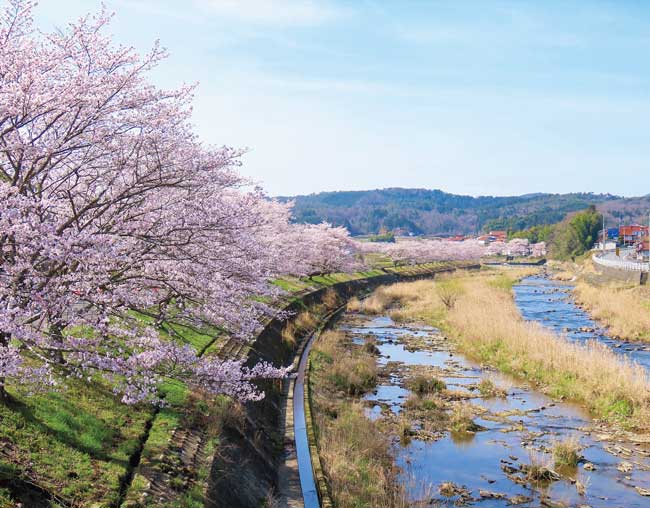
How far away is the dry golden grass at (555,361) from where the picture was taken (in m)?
20.3

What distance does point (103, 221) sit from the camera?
11297mm

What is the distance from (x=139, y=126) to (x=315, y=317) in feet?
95.9

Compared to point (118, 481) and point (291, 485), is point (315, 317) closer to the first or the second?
point (291, 485)

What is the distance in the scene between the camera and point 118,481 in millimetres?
9672

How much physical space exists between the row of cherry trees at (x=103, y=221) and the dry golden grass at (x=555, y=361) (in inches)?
528

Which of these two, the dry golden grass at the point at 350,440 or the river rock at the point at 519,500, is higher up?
the dry golden grass at the point at 350,440

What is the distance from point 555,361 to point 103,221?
20.4 m

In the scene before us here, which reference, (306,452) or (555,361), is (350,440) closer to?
(306,452)

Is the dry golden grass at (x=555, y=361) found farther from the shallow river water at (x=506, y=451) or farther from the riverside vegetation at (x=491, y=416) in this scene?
the shallow river water at (x=506, y=451)

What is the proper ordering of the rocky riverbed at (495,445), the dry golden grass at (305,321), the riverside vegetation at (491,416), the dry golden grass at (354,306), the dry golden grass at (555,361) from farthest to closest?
1. the dry golden grass at (354,306)
2. the dry golden grass at (305,321)
3. the dry golden grass at (555,361)
4. the riverside vegetation at (491,416)
5. the rocky riverbed at (495,445)

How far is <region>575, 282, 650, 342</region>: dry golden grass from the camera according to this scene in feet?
119

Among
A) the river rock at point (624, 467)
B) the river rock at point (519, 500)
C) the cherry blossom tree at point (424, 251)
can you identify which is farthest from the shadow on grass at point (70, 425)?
the cherry blossom tree at point (424, 251)

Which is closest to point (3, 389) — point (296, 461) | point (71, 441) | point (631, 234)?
point (71, 441)

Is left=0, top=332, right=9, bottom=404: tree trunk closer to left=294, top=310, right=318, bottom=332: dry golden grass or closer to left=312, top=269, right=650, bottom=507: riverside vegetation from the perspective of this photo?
left=312, top=269, right=650, bottom=507: riverside vegetation
